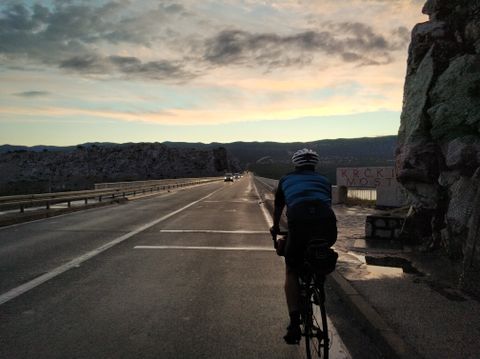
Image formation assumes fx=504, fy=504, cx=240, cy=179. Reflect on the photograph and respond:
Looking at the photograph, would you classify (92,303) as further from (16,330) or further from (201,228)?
(201,228)

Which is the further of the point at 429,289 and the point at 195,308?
the point at 429,289

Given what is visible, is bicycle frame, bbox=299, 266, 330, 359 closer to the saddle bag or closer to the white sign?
the saddle bag

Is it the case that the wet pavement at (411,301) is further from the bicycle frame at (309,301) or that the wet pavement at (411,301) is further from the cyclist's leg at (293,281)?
the cyclist's leg at (293,281)

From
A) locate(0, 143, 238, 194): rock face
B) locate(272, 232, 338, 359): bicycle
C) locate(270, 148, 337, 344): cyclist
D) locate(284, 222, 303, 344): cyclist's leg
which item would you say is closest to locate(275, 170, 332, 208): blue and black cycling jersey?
locate(270, 148, 337, 344): cyclist

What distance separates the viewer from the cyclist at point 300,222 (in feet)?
15.1

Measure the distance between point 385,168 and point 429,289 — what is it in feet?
60.4

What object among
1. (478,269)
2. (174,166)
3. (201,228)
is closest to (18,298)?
(478,269)

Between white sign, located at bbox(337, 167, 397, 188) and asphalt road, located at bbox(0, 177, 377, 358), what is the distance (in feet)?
42.4

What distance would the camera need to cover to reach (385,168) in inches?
970

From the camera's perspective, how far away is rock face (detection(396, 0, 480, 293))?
25.2 ft

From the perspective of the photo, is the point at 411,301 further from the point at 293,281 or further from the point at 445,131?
the point at 445,131

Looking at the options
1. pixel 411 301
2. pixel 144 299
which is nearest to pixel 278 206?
pixel 411 301

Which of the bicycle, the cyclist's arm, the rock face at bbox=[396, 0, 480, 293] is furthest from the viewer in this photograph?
the rock face at bbox=[396, 0, 480, 293]

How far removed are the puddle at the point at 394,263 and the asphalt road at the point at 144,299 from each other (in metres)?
1.76
